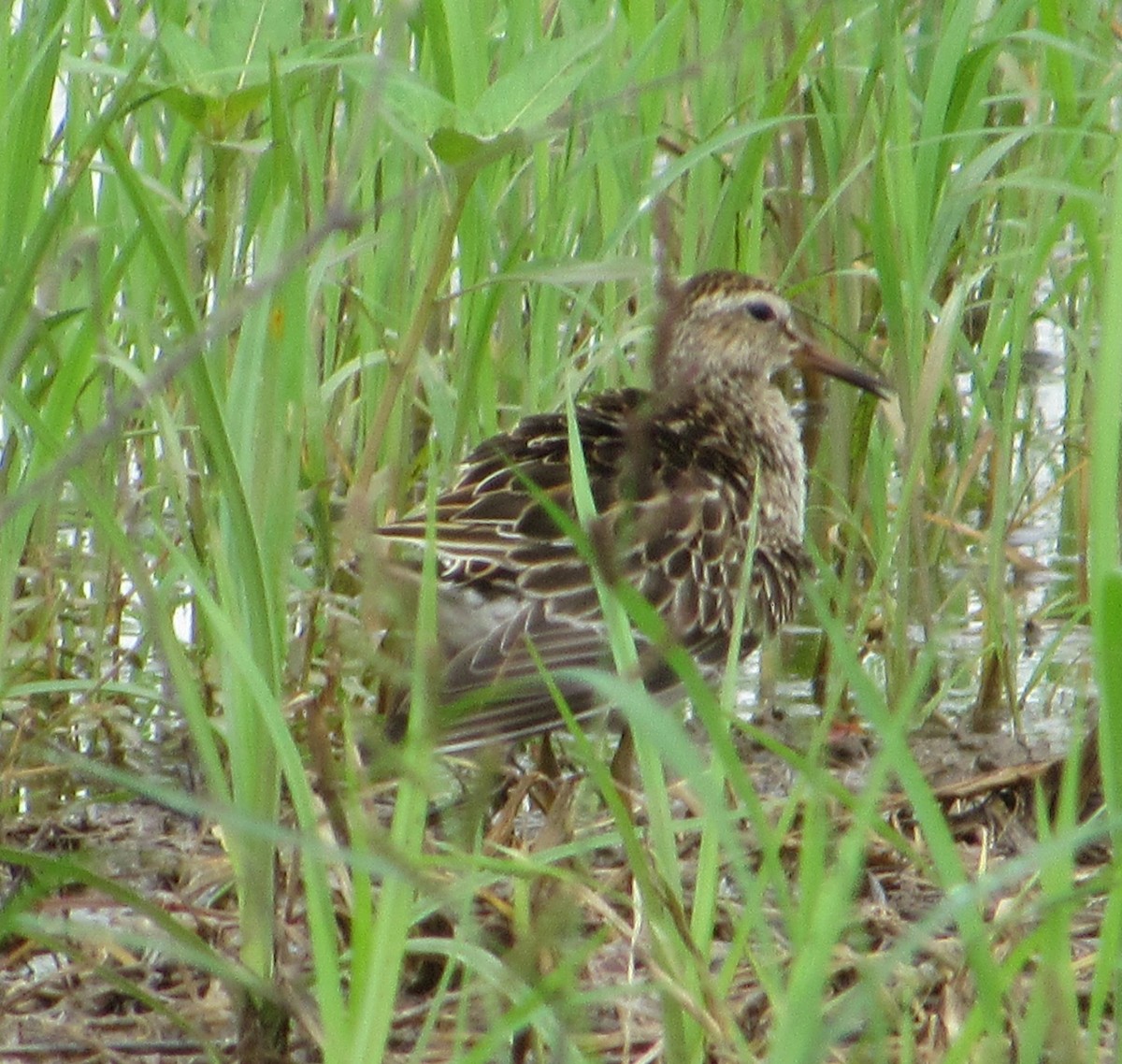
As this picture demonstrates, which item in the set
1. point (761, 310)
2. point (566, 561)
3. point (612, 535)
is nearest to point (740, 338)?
point (761, 310)

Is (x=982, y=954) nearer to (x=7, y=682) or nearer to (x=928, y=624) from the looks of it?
(x=7, y=682)

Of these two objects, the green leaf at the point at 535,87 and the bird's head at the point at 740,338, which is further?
the bird's head at the point at 740,338

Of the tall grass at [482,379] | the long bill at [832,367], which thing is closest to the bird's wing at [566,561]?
the tall grass at [482,379]

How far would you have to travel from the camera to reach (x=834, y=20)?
15.5 feet

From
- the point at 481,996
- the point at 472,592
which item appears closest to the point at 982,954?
the point at 481,996

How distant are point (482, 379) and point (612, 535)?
1078mm

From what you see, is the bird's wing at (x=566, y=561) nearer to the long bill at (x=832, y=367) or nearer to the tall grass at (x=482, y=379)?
the tall grass at (x=482, y=379)

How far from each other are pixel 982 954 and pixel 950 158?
2557 mm

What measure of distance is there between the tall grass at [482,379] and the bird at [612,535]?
0.46 ft

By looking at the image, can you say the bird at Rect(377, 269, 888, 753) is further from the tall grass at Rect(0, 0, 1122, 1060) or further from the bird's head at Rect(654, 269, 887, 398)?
the tall grass at Rect(0, 0, 1122, 1060)

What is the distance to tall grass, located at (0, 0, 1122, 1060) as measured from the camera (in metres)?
2.34

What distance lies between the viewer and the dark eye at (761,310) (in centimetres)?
502

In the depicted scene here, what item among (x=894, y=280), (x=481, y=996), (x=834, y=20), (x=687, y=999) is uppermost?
(x=834, y=20)

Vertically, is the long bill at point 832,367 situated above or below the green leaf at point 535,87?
below
